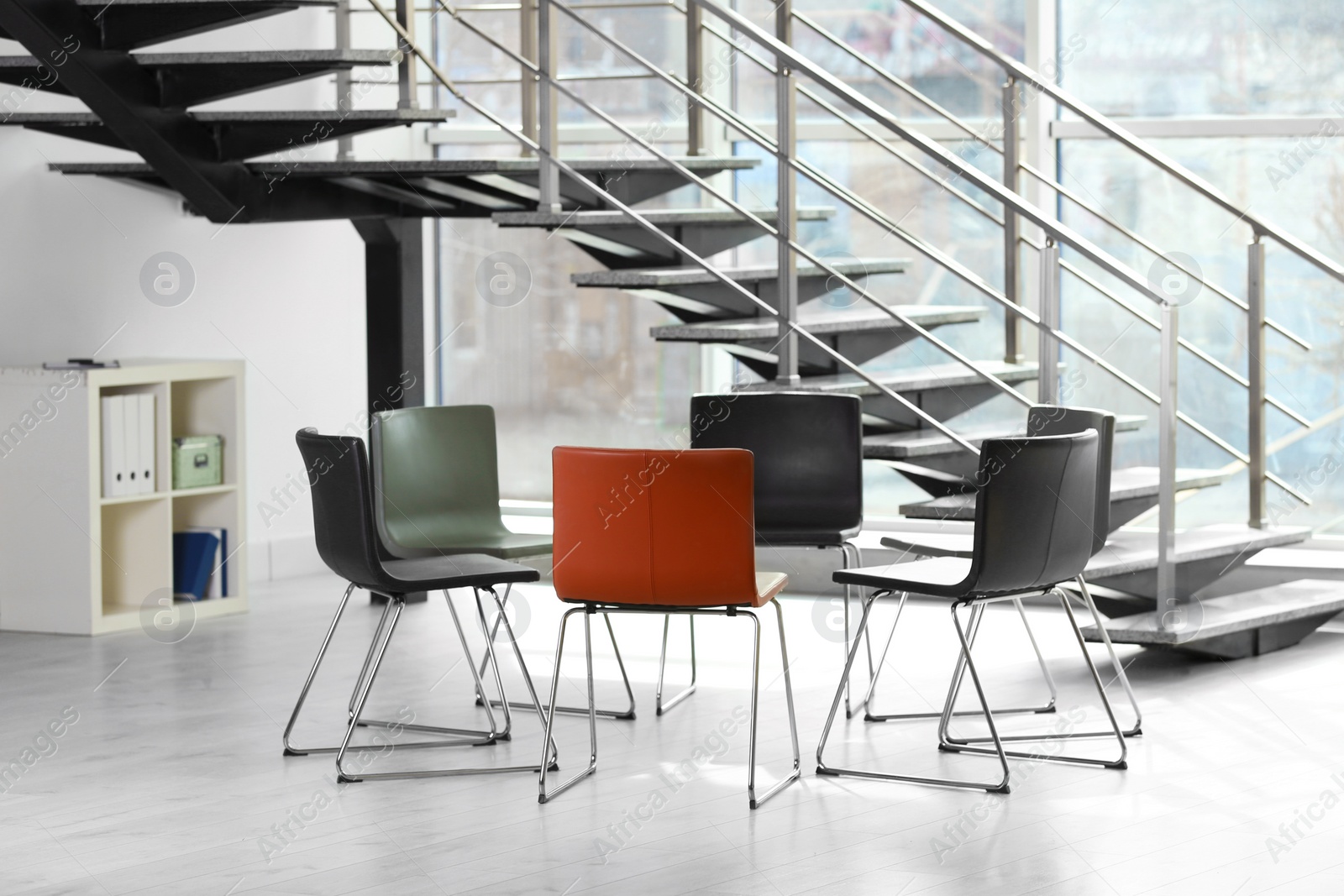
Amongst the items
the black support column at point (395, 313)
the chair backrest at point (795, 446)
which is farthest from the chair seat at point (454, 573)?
the black support column at point (395, 313)

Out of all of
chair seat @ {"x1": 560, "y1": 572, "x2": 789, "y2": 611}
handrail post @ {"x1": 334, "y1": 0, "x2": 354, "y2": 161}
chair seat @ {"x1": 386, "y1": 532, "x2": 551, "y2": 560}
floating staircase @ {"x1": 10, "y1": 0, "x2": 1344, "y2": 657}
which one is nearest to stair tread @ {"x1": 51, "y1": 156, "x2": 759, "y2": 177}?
floating staircase @ {"x1": 10, "y1": 0, "x2": 1344, "y2": 657}

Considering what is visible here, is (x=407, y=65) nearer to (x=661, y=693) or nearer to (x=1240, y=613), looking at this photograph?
(x=661, y=693)

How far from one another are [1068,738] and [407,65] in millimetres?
2580

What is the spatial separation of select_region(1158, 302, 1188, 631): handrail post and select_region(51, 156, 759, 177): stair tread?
1806 millimetres

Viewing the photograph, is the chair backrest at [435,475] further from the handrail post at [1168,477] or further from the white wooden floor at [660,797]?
the handrail post at [1168,477]

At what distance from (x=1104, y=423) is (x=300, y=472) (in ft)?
12.3

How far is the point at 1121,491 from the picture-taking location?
4766 millimetres

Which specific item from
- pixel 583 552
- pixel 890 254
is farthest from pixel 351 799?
pixel 890 254

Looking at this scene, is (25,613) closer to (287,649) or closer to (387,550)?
(287,649)

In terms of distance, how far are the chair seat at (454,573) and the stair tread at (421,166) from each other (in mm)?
A: 1528

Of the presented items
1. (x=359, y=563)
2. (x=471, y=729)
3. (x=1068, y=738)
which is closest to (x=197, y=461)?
(x=471, y=729)

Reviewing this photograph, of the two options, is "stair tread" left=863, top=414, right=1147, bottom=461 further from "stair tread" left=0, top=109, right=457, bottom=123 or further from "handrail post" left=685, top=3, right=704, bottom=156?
"stair tread" left=0, top=109, right=457, bottom=123

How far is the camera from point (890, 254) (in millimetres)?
6801

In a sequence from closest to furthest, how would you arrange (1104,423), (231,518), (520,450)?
(1104,423)
(231,518)
(520,450)
